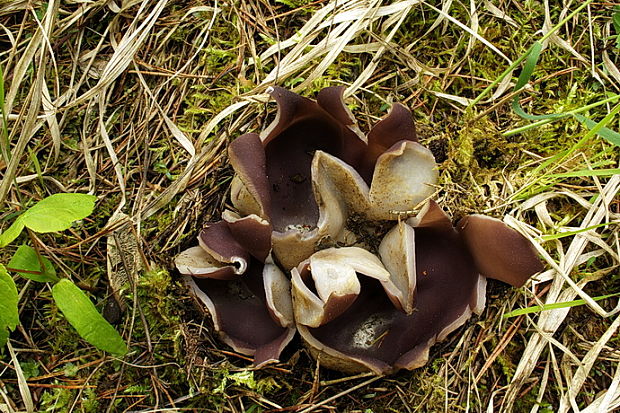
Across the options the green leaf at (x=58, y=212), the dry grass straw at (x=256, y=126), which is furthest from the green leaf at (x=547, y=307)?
the green leaf at (x=58, y=212)

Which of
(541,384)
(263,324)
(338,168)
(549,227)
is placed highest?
(338,168)

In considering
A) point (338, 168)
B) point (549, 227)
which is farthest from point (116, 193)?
point (549, 227)

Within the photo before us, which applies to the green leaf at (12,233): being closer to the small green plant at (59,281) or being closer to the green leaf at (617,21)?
the small green plant at (59,281)

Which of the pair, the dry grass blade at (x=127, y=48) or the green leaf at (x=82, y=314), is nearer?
the green leaf at (x=82, y=314)

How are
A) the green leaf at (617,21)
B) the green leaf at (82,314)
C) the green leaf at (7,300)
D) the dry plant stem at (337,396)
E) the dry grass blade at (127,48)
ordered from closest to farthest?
the green leaf at (7,300) → the green leaf at (82,314) → the dry plant stem at (337,396) → the green leaf at (617,21) → the dry grass blade at (127,48)

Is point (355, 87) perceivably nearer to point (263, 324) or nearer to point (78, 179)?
point (263, 324)

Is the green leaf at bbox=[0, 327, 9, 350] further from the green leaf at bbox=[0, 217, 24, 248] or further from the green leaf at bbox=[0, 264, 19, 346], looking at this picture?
the green leaf at bbox=[0, 217, 24, 248]
